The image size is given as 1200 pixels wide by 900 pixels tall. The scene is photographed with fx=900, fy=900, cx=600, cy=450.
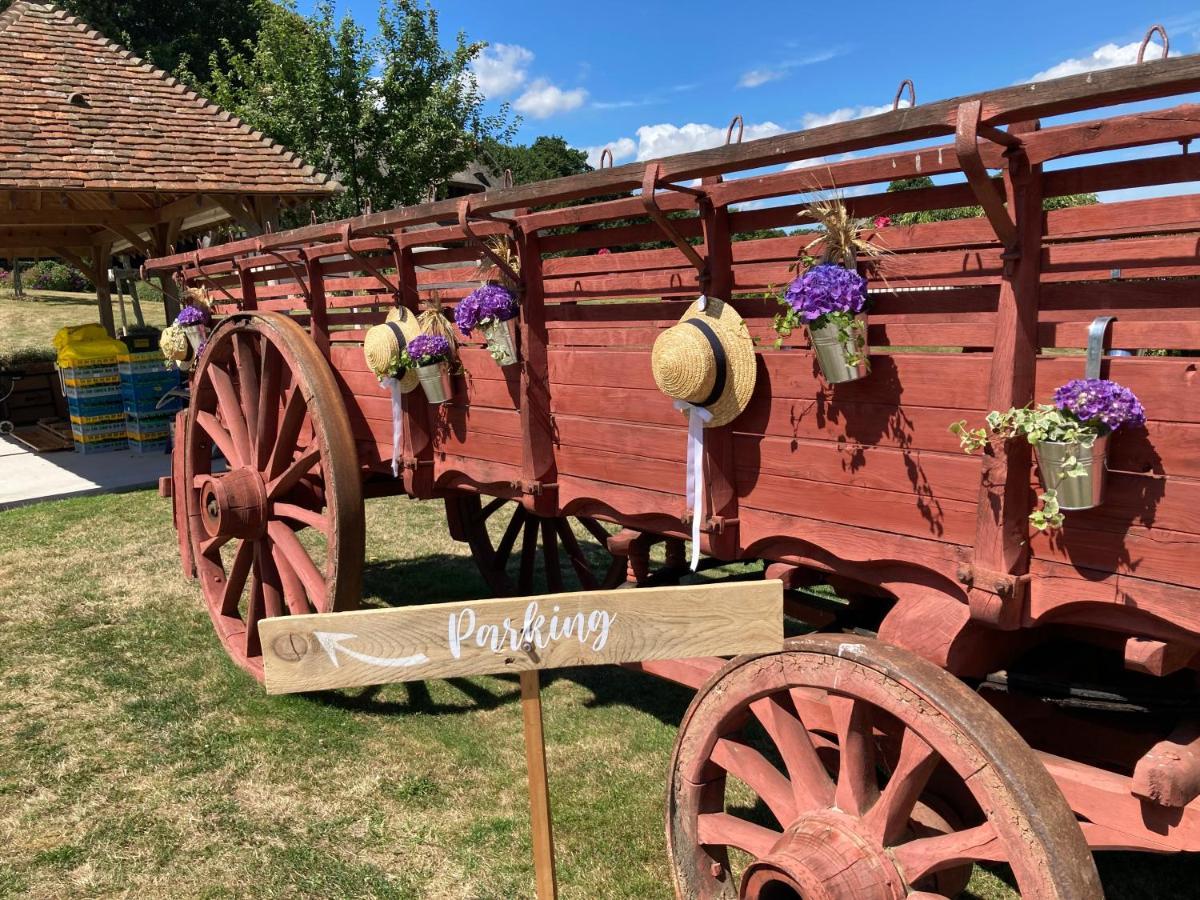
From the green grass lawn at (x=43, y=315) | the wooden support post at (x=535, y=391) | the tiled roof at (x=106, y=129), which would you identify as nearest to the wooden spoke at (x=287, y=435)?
the wooden support post at (x=535, y=391)

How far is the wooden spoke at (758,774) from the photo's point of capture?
214 centimetres

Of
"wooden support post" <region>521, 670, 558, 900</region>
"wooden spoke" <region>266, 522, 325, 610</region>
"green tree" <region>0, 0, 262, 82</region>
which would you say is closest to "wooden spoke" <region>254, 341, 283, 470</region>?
"wooden spoke" <region>266, 522, 325, 610</region>

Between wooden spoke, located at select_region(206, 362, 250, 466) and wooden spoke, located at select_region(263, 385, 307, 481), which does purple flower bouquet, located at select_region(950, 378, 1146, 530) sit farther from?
wooden spoke, located at select_region(206, 362, 250, 466)

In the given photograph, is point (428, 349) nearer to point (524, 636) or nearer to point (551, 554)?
point (524, 636)

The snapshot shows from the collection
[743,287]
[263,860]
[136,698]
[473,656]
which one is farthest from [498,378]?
[136,698]

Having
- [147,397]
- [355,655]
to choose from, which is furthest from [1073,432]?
[147,397]

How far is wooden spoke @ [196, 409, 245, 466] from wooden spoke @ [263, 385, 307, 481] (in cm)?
27

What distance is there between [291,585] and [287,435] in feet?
2.12

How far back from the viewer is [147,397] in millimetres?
10234

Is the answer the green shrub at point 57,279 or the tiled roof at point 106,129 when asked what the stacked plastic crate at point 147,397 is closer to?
the tiled roof at point 106,129

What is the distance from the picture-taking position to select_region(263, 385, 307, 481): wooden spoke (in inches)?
148

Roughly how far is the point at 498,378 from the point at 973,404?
157 cm

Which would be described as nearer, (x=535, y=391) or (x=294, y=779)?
(x=535, y=391)

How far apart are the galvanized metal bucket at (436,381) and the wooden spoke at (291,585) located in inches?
48.1
